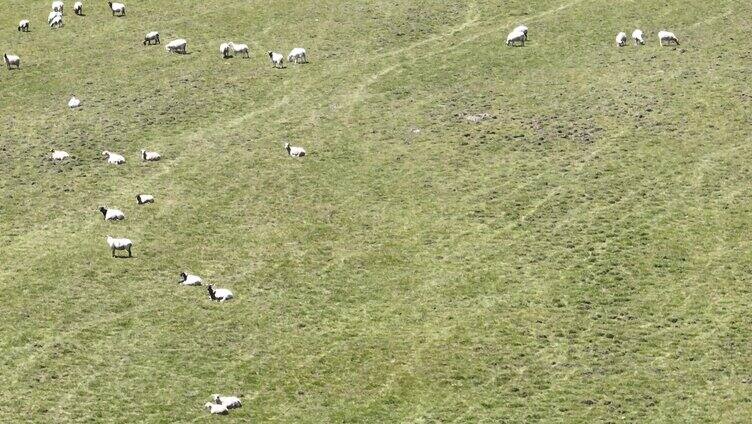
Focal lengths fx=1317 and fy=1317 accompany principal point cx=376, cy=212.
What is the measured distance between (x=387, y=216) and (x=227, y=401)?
16.1m

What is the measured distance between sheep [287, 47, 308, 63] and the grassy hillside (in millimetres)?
1180

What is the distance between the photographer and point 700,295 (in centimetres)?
4456

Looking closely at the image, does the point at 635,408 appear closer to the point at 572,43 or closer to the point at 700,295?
the point at 700,295

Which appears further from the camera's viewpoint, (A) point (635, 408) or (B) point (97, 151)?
(B) point (97, 151)

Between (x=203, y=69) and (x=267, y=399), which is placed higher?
(x=267, y=399)

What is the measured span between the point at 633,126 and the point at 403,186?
12.0 metres

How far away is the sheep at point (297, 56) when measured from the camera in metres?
70.1

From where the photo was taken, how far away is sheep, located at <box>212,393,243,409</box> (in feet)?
121

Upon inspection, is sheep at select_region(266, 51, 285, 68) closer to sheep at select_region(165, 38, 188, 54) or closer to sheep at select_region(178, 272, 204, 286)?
sheep at select_region(165, 38, 188, 54)

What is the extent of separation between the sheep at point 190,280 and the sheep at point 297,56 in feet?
87.8

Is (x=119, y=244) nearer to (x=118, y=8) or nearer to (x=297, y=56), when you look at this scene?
(x=297, y=56)

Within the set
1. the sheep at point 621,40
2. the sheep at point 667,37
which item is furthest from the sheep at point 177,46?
the sheep at point 667,37

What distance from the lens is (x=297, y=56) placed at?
231 ft

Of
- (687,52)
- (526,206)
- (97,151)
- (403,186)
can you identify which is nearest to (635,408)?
(526,206)
